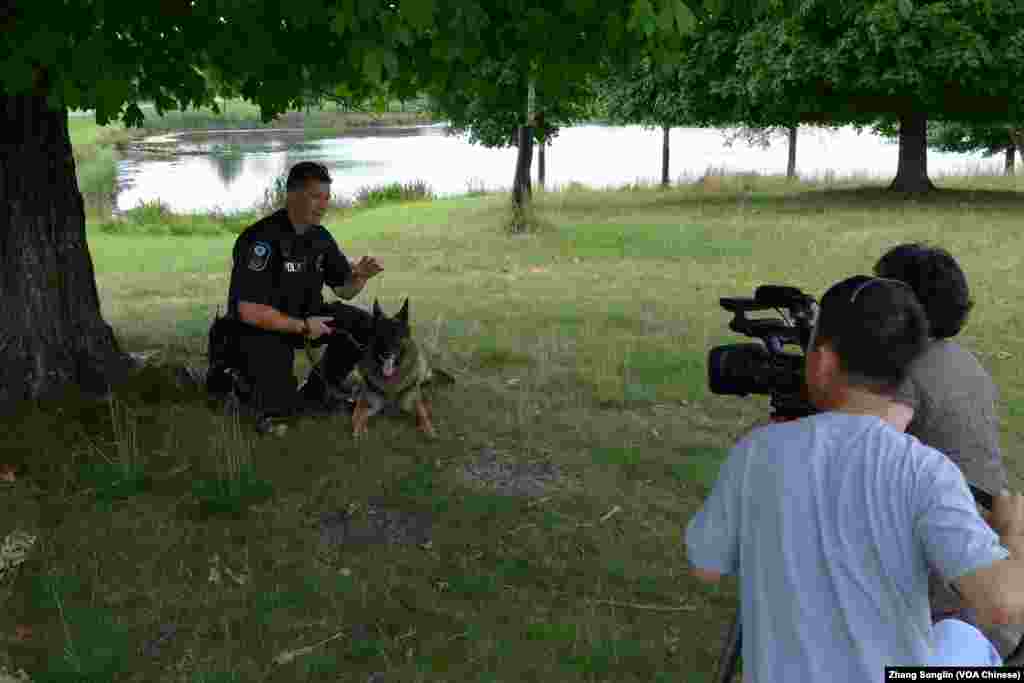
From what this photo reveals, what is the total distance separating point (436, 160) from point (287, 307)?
4013 centimetres

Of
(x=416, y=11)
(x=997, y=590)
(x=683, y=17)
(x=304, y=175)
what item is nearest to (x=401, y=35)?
(x=416, y=11)

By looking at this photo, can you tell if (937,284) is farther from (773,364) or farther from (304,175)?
(304,175)

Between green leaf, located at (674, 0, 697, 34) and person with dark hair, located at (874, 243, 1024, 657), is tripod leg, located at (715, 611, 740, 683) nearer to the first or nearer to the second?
person with dark hair, located at (874, 243, 1024, 657)

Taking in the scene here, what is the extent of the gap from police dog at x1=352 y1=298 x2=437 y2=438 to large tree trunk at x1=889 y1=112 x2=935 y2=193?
781 inches

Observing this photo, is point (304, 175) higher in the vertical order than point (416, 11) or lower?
lower

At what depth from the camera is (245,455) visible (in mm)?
4973

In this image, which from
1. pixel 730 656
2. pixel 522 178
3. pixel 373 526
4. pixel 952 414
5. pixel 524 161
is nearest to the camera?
pixel 730 656

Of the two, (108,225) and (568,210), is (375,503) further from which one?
(108,225)

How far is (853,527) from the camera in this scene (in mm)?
1948

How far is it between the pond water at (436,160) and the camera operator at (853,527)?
25.7 m

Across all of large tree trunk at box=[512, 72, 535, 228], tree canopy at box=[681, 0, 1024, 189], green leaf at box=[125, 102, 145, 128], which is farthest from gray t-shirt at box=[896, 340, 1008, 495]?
tree canopy at box=[681, 0, 1024, 189]

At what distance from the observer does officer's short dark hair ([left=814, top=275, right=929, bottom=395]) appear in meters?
2.06

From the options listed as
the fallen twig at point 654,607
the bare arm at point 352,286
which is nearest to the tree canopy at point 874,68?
the bare arm at point 352,286

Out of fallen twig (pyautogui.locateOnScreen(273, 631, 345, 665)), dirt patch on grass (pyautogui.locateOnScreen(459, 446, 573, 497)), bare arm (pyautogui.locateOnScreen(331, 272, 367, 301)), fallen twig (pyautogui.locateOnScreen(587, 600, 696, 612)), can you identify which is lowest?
fallen twig (pyautogui.locateOnScreen(273, 631, 345, 665))
